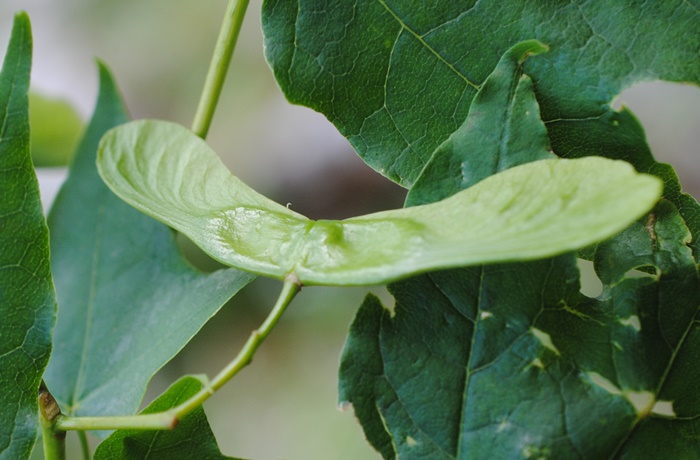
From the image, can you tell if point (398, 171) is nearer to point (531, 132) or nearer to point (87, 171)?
point (531, 132)

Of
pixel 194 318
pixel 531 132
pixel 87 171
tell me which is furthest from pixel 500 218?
pixel 87 171

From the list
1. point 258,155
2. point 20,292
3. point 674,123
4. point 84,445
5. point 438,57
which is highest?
point 438,57

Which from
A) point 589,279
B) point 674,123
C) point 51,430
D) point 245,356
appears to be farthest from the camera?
point 674,123

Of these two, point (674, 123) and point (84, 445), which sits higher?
point (84, 445)

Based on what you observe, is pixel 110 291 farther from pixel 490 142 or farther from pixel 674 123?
pixel 674 123

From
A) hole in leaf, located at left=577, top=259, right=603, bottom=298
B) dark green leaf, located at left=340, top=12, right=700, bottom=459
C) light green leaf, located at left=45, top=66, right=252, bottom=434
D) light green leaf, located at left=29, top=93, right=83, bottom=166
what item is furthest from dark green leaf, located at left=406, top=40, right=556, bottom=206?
hole in leaf, located at left=577, top=259, right=603, bottom=298

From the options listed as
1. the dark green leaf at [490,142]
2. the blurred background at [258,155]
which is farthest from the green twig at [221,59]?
the blurred background at [258,155]

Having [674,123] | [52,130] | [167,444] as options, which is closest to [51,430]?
[167,444]
